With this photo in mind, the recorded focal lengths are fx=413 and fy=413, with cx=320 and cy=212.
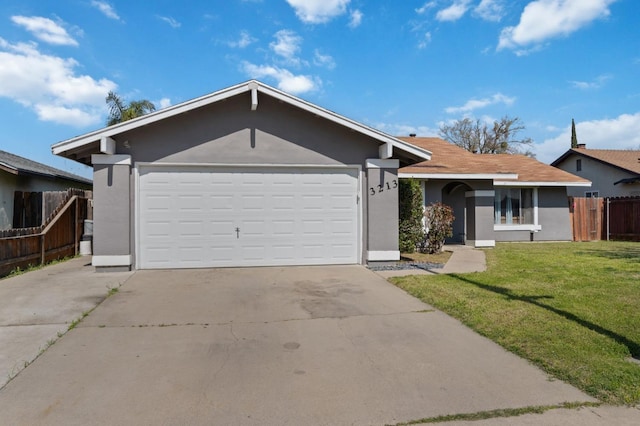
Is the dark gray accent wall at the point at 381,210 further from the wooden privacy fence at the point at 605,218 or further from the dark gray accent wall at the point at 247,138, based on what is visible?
the wooden privacy fence at the point at 605,218

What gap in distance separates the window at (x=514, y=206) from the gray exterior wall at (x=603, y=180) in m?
6.92

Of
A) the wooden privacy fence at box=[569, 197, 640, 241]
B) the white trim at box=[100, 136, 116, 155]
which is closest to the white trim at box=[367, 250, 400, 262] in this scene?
the white trim at box=[100, 136, 116, 155]

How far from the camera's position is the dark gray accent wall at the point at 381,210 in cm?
1020

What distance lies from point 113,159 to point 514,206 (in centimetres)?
1505

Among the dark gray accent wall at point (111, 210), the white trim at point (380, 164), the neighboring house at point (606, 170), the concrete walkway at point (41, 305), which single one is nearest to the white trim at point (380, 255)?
the white trim at point (380, 164)

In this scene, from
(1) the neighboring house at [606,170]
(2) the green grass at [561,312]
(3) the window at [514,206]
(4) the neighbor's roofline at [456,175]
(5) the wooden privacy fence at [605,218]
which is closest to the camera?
(2) the green grass at [561,312]

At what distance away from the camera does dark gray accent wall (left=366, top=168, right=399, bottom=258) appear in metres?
10.2

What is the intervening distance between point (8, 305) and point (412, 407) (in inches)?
254

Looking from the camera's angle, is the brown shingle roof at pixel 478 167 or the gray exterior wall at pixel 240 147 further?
the brown shingle roof at pixel 478 167

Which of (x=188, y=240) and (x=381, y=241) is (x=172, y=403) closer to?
(x=188, y=240)

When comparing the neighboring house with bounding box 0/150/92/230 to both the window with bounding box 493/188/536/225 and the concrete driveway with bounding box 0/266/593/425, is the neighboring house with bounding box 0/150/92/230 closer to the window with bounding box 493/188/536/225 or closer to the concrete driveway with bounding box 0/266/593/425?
the concrete driveway with bounding box 0/266/593/425

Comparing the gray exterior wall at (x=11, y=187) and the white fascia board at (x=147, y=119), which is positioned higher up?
the white fascia board at (x=147, y=119)

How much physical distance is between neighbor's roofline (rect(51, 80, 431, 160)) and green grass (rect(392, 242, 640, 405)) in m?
3.55

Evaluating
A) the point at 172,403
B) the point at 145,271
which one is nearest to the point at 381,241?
the point at 145,271
